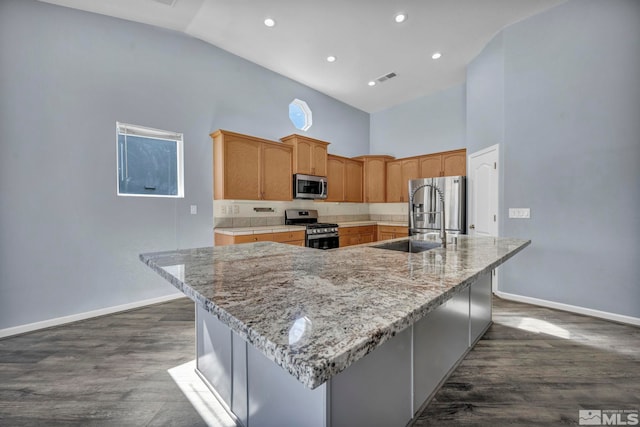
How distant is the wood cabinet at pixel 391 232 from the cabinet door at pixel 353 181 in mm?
766

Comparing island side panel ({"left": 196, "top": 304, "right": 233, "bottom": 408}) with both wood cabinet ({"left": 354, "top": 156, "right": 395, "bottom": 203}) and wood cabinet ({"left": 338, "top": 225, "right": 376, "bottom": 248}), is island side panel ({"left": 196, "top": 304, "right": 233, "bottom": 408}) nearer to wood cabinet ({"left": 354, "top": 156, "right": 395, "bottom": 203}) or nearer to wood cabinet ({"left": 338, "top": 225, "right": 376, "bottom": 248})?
wood cabinet ({"left": 338, "top": 225, "right": 376, "bottom": 248})

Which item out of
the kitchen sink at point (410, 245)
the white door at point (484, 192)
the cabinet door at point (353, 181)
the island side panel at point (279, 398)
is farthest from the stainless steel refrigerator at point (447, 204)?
the island side panel at point (279, 398)

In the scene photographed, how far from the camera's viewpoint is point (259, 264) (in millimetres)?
1273

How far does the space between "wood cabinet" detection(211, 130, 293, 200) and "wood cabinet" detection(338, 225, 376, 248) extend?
1239 mm

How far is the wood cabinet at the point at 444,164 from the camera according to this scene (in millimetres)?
4402

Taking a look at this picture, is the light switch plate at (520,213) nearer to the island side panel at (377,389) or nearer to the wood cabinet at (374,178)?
the wood cabinet at (374,178)

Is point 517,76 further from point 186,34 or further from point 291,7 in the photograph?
point 186,34

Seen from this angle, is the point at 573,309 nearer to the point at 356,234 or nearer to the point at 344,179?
the point at 356,234

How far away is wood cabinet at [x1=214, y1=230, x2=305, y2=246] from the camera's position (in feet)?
10.8

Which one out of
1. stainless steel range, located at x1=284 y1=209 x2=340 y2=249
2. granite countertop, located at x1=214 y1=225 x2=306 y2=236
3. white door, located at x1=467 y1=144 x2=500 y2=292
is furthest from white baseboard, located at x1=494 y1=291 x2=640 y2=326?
granite countertop, located at x1=214 y1=225 x2=306 y2=236

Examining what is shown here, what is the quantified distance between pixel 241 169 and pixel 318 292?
3.09 metres

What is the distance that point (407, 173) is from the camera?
5191 mm

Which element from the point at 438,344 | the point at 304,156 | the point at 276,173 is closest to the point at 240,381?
the point at 438,344

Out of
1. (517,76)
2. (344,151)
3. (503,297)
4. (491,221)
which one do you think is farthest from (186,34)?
(503,297)
